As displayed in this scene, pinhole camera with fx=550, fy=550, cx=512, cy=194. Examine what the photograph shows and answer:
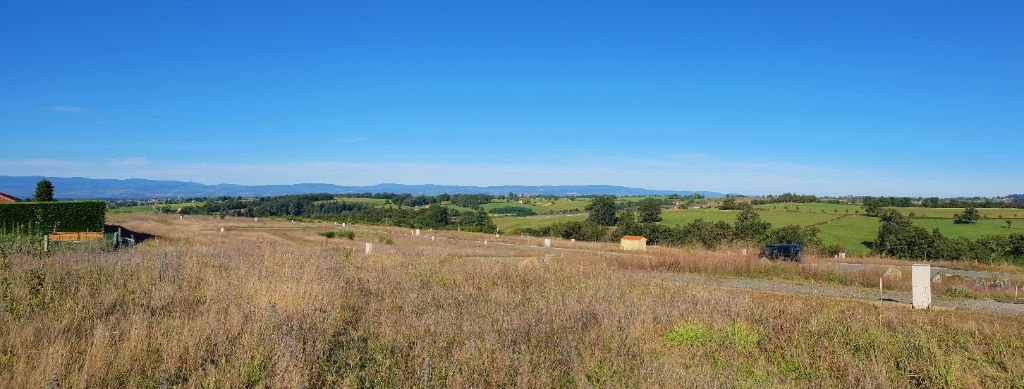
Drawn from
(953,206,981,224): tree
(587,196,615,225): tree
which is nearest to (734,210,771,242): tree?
(587,196,615,225): tree

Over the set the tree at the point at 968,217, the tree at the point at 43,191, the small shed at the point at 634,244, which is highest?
the tree at the point at 43,191

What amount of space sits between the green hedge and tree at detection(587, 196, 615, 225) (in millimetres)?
68860

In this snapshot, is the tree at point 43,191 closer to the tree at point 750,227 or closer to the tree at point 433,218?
the tree at point 433,218

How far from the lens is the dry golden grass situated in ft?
17.3

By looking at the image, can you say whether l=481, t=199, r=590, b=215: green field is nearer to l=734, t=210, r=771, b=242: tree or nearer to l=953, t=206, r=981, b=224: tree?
l=734, t=210, r=771, b=242: tree

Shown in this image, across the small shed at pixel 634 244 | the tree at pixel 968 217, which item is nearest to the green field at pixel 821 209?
the tree at pixel 968 217

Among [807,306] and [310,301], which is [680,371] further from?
[807,306]

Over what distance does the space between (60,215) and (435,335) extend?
36.2 meters

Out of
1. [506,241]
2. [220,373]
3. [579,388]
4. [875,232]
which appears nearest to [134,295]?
[220,373]

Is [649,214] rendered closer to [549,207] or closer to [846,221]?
[846,221]

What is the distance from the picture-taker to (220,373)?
501 cm

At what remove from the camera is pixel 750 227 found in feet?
239

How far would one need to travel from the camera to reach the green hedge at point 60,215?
30.5m

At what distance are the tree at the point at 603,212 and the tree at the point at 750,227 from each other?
69.7ft
